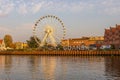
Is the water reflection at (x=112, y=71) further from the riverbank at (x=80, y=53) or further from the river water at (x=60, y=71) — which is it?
the riverbank at (x=80, y=53)

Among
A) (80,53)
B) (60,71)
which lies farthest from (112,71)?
(80,53)

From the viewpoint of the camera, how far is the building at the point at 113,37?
459ft

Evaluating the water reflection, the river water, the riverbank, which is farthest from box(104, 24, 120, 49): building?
the water reflection

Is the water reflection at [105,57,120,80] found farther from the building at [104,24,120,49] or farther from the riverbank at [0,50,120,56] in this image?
the building at [104,24,120,49]

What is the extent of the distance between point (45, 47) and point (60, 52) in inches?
421

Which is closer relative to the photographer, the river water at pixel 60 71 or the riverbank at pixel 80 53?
the river water at pixel 60 71

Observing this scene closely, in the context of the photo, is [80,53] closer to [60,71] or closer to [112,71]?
[60,71]

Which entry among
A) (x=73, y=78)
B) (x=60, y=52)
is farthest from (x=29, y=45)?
(x=73, y=78)

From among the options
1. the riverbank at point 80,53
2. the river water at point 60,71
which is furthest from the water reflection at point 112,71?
the riverbank at point 80,53

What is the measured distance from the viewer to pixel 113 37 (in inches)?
5669

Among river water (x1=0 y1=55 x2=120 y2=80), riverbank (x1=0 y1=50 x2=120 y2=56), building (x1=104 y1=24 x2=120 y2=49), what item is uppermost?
building (x1=104 y1=24 x2=120 y2=49)

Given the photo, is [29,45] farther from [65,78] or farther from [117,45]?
[65,78]

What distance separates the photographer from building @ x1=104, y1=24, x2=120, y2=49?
140 m

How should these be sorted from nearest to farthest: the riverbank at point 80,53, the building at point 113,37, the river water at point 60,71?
the river water at point 60,71 → the riverbank at point 80,53 → the building at point 113,37
